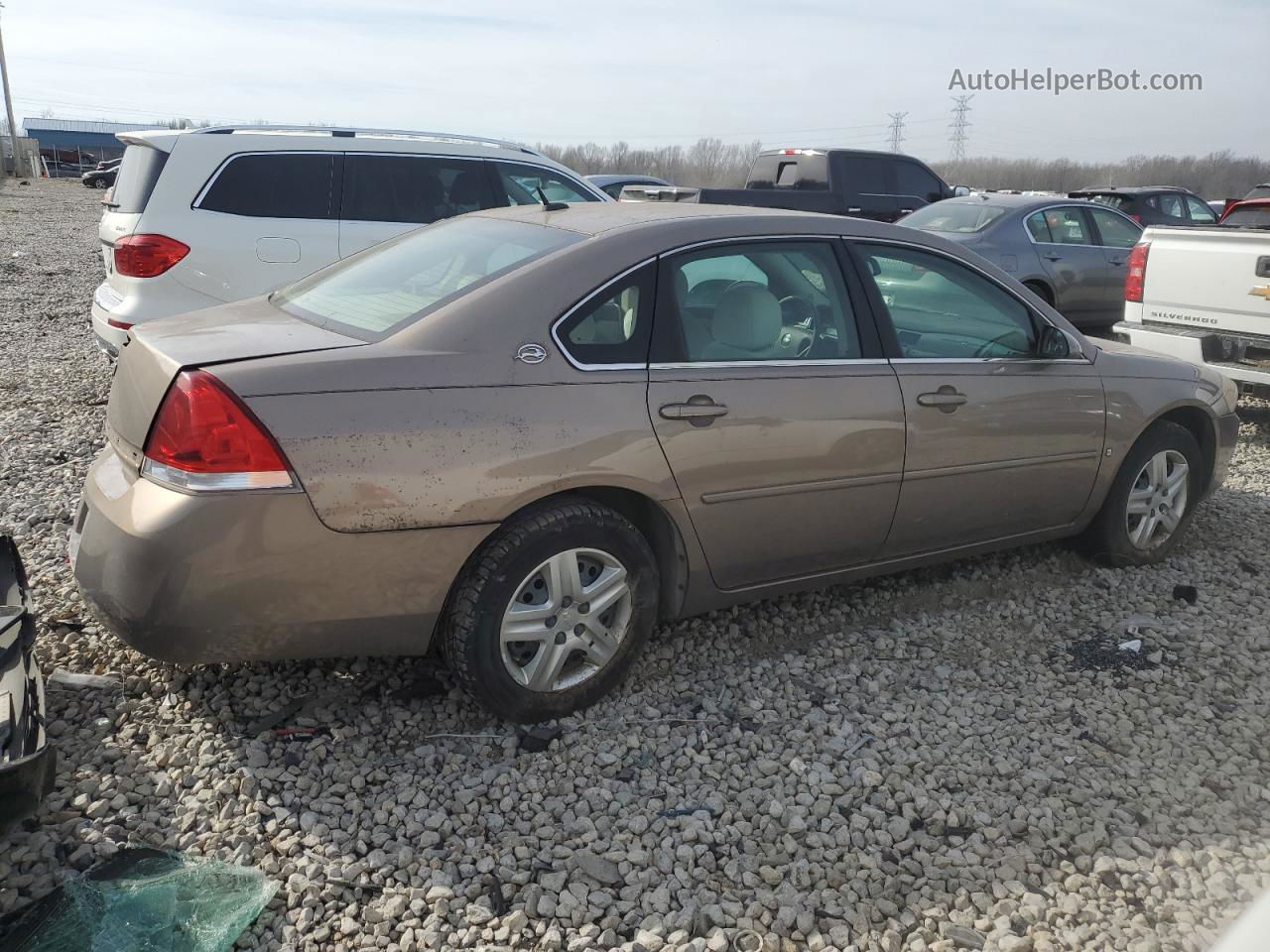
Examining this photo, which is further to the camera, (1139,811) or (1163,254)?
(1163,254)

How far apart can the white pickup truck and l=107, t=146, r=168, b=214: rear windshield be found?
22.0 feet

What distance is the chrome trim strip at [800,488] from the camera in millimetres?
3492

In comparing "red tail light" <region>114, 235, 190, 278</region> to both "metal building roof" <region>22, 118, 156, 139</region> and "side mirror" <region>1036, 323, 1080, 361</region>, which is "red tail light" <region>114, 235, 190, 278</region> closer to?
"side mirror" <region>1036, 323, 1080, 361</region>

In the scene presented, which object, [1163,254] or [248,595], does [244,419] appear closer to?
[248,595]

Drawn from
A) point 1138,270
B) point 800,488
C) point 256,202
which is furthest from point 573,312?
point 1138,270

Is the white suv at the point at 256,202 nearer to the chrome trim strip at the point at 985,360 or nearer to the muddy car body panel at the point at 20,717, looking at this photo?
the chrome trim strip at the point at 985,360

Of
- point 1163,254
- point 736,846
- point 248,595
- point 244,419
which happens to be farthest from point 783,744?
point 1163,254

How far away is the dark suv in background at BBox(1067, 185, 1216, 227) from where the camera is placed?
50.0 feet

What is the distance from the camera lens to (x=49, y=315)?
1139cm

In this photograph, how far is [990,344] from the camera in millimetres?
4270

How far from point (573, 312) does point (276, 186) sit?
4.43 m

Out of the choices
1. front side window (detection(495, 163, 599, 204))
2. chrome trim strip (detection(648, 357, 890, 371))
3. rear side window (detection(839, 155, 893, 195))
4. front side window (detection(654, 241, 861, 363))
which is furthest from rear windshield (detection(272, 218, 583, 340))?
rear side window (detection(839, 155, 893, 195))

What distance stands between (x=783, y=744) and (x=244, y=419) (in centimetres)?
192

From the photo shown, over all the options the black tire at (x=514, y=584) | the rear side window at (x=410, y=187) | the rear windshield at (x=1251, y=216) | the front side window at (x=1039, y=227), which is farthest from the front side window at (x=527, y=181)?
the rear windshield at (x=1251, y=216)
